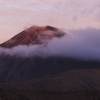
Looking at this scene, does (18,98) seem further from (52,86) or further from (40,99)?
(52,86)

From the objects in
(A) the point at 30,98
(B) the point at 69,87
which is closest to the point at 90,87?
(B) the point at 69,87

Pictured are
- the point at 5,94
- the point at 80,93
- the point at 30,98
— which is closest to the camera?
the point at 5,94

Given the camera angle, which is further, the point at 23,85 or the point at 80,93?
the point at 23,85

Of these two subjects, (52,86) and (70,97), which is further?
(52,86)

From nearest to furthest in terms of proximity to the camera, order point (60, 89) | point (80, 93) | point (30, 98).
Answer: point (30, 98), point (80, 93), point (60, 89)

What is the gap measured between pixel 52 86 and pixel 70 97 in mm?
35774

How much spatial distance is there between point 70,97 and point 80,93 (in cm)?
1066

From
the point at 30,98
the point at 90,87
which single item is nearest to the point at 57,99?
the point at 30,98

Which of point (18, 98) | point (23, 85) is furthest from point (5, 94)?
point (23, 85)

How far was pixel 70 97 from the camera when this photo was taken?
165 meters

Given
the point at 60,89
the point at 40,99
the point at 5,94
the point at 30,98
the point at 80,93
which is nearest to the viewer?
the point at 5,94

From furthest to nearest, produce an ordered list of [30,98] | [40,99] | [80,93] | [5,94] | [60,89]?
[60,89] < [80,93] < [40,99] < [30,98] < [5,94]

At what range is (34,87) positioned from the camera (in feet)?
640

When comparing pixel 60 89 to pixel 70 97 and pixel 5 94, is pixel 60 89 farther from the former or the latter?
pixel 5 94
